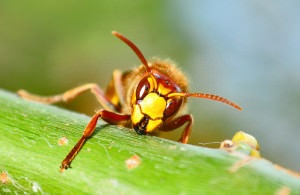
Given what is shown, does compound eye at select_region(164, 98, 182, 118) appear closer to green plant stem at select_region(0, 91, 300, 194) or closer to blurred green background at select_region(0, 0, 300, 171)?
green plant stem at select_region(0, 91, 300, 194)

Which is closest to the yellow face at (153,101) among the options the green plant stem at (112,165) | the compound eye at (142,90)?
the compound eye at (142,90)

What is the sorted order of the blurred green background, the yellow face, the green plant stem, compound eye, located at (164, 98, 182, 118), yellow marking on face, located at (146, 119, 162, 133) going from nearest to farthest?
the green plant stem → yellow marking on face, located at (146, 119, 162, 133) → the yellow face → compound eye, located at (164, 98, 182, 118) → the blurred green background

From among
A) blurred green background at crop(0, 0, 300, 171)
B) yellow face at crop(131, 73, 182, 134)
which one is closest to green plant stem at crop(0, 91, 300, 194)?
yellow face at crop(131, 73, 182, 134)

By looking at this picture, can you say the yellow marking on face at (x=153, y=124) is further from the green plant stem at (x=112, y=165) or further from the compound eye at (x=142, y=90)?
the green plant stem at (x=112, y=165)

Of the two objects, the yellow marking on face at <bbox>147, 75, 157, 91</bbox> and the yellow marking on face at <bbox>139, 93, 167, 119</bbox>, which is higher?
the yellow marking on face at <bbox>147, 75, 157, 91</bbox>

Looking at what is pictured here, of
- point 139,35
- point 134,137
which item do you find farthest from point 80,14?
point 134,137

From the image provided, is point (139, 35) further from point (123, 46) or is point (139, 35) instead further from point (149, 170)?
point (149, 170)
